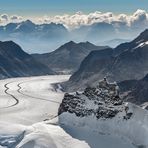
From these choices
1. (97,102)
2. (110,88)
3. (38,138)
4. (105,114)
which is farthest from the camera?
(110,88)

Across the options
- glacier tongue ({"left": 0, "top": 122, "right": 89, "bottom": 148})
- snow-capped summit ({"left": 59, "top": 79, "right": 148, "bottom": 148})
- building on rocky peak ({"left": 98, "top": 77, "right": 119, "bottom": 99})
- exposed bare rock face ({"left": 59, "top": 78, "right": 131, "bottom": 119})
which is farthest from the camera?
building on rocky peak ({"left": 98, "top": 77, "right": 119, "bottom": 99})

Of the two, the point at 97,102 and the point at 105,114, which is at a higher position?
the point at 97,102

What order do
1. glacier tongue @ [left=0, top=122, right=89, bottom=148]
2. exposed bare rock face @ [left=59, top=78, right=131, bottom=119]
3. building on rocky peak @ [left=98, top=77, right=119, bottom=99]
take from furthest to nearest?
building on rocky peak @ [left=98, top=77, right=119, bottom=99]
exposed bare rock face @ [left=59, top=78, right=131, bottom=119]
glacier tongue @ [left=0, top=122, right=89, bottom=148]

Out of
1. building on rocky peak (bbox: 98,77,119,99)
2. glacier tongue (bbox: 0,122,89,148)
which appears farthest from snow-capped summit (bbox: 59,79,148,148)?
glacier tongue (bbox: 0,122,89,148)

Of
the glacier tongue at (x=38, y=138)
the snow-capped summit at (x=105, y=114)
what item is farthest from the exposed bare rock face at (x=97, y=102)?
the glacier tongue at (x=38, y=138)

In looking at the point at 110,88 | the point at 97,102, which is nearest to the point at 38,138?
the point at 97,102

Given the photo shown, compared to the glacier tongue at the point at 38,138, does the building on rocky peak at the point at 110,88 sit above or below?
above

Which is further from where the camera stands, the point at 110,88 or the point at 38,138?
the point at 110,88

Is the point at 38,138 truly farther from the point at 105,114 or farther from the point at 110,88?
the point at 110,88

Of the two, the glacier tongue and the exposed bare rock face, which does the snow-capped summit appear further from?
the glacier tongue

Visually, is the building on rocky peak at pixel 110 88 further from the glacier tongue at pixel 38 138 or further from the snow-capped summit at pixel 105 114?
the glacier tongue at pixel 38 138

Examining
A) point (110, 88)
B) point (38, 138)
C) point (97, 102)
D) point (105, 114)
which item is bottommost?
point (38, 138)

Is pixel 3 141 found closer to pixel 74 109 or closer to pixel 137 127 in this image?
pixel 74 109
